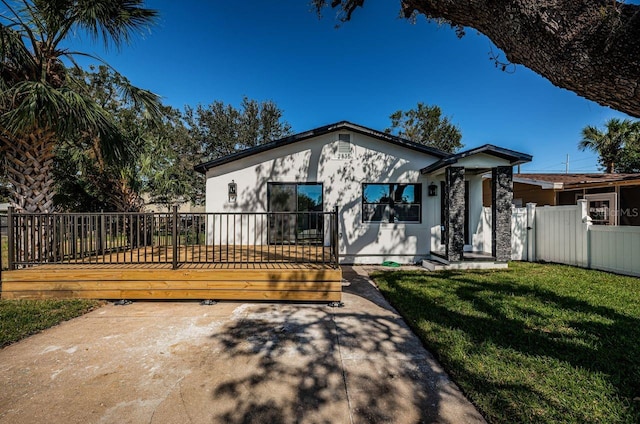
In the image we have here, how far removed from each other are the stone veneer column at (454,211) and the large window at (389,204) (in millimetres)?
1079

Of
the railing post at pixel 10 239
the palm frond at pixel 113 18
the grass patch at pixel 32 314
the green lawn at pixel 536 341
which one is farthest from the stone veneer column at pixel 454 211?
the railing post at pixel 10 239

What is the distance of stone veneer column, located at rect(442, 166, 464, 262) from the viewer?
6.91 m

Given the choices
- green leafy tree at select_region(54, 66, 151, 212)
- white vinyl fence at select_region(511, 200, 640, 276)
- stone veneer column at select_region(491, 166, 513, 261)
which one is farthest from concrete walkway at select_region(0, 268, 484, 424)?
green leafy tree at select_region(54, 66, 151, 212)

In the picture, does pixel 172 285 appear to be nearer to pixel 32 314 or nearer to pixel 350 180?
pixel 32 314

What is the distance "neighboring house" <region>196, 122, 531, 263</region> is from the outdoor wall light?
3 cm

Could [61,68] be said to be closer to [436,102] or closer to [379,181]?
[379,181]

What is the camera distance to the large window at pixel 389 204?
791cm

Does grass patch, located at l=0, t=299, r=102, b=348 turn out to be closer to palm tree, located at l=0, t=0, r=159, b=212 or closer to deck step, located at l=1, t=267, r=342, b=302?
deck step, located at l=1, t=267, r=342, b=302

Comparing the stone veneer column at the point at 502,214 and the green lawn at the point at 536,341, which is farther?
the stone veneer column at the point at 502,214

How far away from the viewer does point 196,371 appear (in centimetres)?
255

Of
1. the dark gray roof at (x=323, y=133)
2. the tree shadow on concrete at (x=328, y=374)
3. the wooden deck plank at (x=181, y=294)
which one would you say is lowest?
the tree shadow on concrete at (x=328, y=374)

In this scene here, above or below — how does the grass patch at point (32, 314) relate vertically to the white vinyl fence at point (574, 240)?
below

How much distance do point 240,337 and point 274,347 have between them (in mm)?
525

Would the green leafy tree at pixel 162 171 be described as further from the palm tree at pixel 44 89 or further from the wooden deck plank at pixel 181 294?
the wooden deck plank at pixel 181 294
